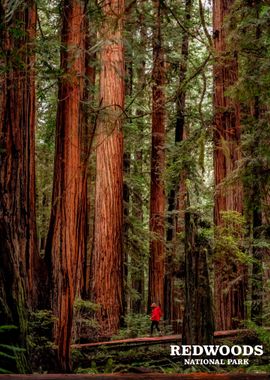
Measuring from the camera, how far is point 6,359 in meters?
4.43

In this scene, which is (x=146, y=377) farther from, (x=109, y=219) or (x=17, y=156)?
(x=109, y=219)

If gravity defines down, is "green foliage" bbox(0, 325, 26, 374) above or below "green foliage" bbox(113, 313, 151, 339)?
above

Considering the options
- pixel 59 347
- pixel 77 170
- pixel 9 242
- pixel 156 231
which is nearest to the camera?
pixel 9 242

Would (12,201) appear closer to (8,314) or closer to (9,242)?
(9,242)

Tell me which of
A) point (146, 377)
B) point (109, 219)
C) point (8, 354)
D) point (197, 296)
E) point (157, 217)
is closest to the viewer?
point (146, 377)

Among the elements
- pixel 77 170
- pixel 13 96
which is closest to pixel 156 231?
pixel 77 170

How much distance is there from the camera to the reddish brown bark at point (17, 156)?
4730mm

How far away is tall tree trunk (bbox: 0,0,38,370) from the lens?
15.3 feet

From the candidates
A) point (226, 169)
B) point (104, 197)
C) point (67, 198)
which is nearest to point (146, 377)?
point (67, 198)

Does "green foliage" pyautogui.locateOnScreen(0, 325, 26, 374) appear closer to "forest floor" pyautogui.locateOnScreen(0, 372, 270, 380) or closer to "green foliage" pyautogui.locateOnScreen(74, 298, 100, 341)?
"forest floor" pyautogui.locateOnScreen(0, 372, 270, 380)

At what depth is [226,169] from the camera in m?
12.0

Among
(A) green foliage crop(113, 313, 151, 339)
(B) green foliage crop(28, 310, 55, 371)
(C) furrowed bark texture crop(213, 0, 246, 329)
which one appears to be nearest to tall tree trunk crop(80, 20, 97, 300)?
(A) green foliage crop(113, 313, 151, 339)

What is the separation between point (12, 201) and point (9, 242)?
78 centimetres

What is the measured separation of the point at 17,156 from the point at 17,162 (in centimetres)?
7
